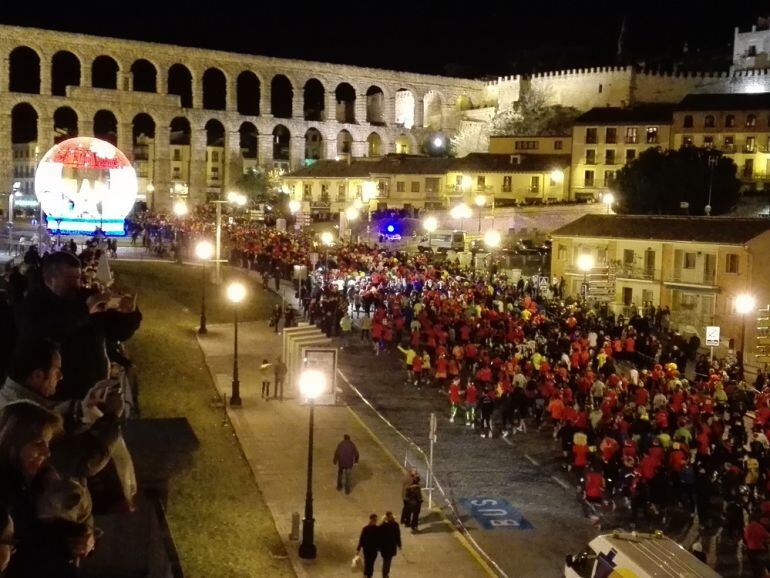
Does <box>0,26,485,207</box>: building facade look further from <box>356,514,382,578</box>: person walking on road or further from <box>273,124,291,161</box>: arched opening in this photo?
<box>356,514,382,578</box>: person walking on road

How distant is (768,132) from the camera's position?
69.8 metres

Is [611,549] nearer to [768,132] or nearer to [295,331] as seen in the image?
[295,331]

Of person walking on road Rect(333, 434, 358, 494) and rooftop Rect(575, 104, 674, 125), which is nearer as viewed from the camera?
person walking on road Rect(333, 434, 358, 494)

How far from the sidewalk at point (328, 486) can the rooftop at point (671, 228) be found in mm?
21912

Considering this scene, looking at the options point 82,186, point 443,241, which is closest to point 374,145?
point 443,241

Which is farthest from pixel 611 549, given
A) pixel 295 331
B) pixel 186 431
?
pixel 295 331

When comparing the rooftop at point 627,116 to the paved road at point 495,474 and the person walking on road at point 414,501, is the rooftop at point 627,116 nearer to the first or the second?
the paved road at point 495,474

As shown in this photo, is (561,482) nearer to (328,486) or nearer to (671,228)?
(328,486)

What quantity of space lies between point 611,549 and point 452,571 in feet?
10.3

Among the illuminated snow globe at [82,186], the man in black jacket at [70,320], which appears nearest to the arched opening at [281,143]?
the illuminated snow globe at [82,186]

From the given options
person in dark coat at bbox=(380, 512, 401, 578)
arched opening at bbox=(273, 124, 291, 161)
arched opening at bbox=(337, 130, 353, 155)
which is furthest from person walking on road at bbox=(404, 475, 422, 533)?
arched opening at bbox=(273, 124, 291, 161)

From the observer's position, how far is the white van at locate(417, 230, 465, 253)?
54.4m

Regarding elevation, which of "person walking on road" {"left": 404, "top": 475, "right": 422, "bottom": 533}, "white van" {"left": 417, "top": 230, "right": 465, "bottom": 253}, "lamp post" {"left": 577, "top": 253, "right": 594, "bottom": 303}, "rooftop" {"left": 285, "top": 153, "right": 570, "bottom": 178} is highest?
"rooftop" {"left": 285, "top": 153, "right": 570, "bottom": 178}

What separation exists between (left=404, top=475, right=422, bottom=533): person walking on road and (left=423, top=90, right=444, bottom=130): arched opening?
3706 inches
